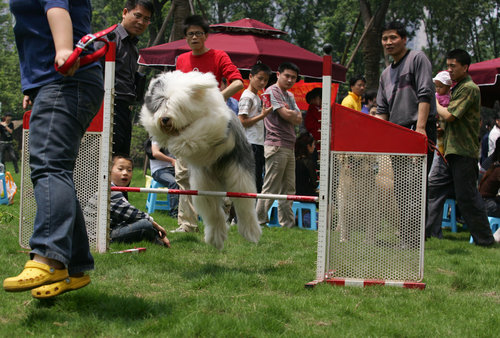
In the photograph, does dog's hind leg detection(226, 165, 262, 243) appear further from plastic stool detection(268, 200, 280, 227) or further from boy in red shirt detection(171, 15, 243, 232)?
plastic stool detection(268, 200, 280, 227)

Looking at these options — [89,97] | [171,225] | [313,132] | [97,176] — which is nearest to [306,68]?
[313,132]

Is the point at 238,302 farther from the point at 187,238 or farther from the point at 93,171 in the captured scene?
the point at 187,238

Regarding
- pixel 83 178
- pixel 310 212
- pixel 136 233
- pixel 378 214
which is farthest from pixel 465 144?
pixel 83 178

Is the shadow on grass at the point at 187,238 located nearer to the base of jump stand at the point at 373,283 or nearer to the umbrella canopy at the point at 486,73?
the base of jump stand at the point at 373,283

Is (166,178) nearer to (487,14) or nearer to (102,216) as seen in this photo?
(102,216)

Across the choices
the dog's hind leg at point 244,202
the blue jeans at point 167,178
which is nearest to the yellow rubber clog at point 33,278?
the dog's hind leg at point 244,202

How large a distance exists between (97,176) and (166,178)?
3.23 metres

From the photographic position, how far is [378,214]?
3.95 m

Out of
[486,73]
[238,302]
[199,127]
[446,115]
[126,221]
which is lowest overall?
[238,302]

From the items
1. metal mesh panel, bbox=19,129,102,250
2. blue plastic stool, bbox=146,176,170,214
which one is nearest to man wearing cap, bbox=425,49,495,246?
metal mesh panel, bbox=19,129,102,250

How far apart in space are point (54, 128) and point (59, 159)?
168 millimetres

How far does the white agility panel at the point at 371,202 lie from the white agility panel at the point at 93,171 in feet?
6.49

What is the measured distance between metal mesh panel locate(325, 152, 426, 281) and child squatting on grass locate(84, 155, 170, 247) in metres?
2.01

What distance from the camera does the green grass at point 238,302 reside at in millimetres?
2793
